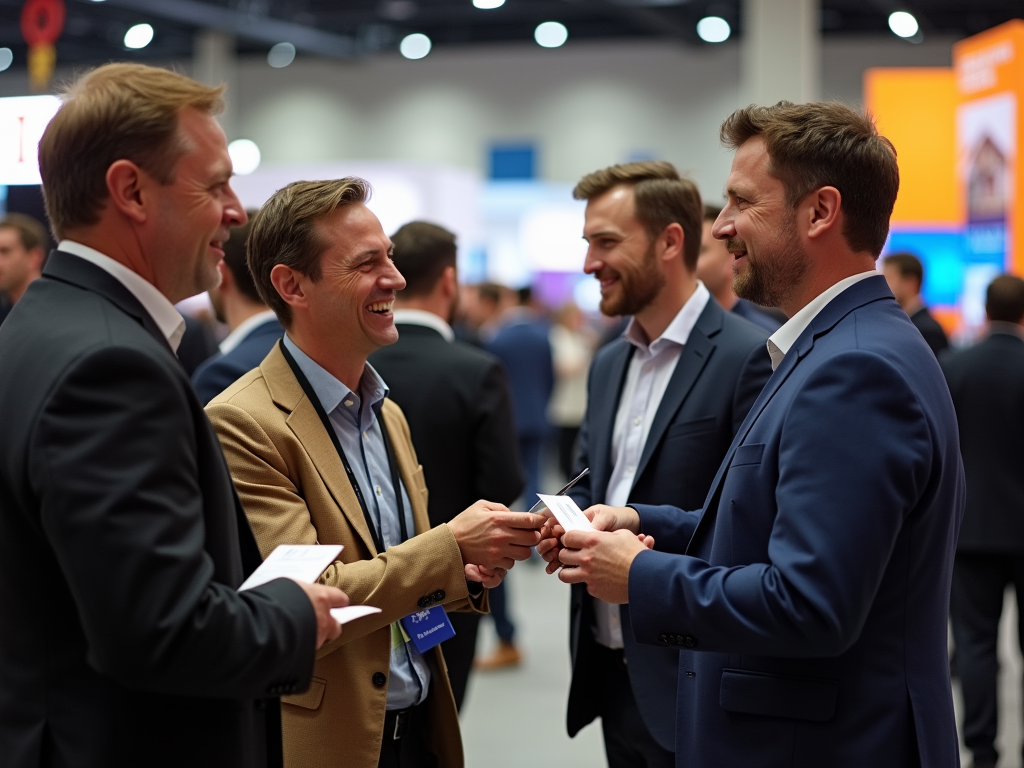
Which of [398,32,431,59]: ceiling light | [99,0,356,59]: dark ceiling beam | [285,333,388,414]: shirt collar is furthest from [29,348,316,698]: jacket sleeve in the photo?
[398,32,431,59]: ceiling light

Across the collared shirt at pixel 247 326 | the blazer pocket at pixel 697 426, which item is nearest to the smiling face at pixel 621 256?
the blazer pocket at pixel 697 426

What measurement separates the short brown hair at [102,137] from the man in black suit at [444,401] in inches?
80.1

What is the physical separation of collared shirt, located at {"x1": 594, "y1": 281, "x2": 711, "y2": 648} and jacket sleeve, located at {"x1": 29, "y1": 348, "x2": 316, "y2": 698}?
1.48 m

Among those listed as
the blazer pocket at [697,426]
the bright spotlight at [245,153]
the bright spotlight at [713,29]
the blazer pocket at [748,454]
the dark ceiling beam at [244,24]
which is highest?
the dark ceiling beam at [244,24]

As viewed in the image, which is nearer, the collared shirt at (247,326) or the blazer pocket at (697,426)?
the blazer pocket at (697,426)

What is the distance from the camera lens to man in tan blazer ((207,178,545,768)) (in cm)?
200

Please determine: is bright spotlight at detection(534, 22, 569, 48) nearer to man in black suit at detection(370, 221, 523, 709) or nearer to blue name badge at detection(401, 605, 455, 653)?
man in black suit at detection(370, 221, 523, 709)

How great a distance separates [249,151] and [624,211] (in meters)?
18.1

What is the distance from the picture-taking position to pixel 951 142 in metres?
11.3

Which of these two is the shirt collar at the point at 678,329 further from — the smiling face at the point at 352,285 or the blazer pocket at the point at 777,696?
the blazer pocket at the point at 777,696

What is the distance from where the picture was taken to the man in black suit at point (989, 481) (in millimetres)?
4742

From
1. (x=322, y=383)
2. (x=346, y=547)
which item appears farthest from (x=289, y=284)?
(x=346, y=547)

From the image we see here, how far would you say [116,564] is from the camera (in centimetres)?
128

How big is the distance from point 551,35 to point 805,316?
Result: 58.1 feet
